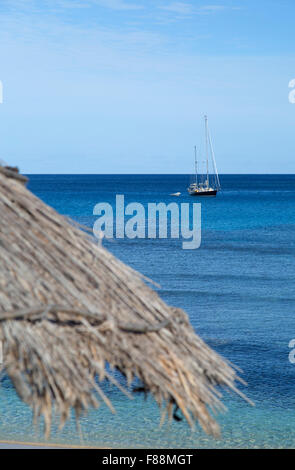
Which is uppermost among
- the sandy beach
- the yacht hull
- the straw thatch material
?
the yacht hull

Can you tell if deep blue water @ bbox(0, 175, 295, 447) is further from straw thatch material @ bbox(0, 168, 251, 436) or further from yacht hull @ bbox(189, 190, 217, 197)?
yacht hull @ bbox(189, 190, 217, 197)

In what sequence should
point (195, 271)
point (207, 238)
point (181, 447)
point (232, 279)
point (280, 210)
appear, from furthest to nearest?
1. point (280, 210)
2. point (207, 238)
3. point (195, 271)
4. point (232, 279)
5. point (181, 447)

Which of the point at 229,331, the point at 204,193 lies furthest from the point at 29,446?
the point at 204,193

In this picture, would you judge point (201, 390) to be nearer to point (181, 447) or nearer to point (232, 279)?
point (181, 447)

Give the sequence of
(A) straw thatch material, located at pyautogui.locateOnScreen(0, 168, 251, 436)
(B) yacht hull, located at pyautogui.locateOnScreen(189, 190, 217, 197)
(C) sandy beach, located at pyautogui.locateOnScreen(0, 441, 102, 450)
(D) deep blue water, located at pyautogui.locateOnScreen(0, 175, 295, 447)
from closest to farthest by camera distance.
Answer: (A) straw thatch material, located at pyautogui.locateOnScreen(0, 168, 251, 436) → (C) sandy beach, located at pyautogui.locateOnScreen(0, 441, 102, 450) → (D) deep blue water, located at pyautogui.locateOnScreen(0, 175, 295, 447) → (B) yacht hull, located at pyautogui.locateOnScreen(189, 190, 217, 197)

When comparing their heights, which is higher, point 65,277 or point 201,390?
point 65,277

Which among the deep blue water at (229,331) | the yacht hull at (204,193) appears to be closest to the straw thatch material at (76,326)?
the deep blue water at (229,331)

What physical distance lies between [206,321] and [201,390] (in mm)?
13278

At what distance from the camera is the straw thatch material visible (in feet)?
8.73

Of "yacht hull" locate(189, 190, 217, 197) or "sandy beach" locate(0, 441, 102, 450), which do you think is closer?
"sandy beach" locate(0, 441, 102, 450)

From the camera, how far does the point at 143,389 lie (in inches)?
118

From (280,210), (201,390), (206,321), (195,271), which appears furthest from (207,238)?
(201,390)

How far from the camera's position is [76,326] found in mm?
2791

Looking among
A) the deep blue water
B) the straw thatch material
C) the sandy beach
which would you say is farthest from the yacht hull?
the straw thatch material
